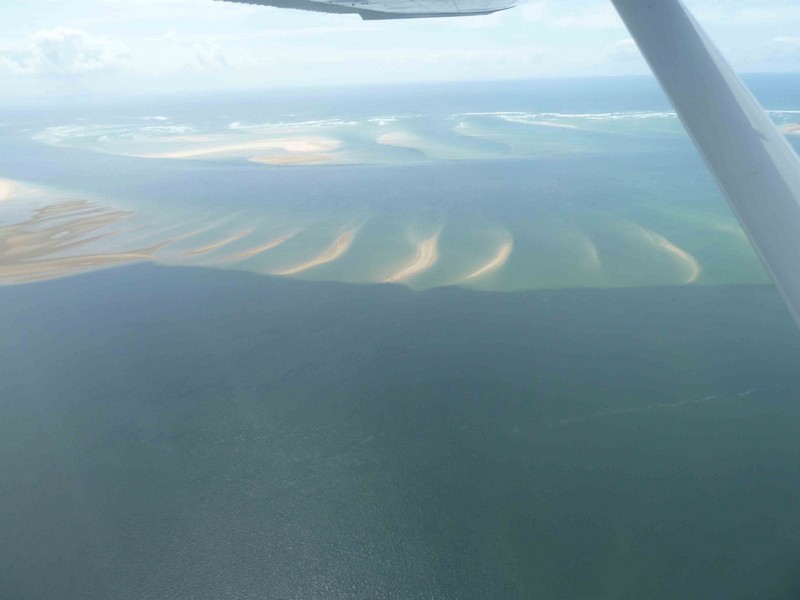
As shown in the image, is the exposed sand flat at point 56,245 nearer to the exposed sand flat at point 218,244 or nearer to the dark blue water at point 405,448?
the exposed sand flat at point 218,244

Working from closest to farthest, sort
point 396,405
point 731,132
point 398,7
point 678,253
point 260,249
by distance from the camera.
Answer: point 731,132, point 398,7, point 396,405, point 678,253, point 260,249

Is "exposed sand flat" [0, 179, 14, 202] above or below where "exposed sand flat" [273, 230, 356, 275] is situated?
above

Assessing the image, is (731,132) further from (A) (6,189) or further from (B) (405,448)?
(A) (6,189)

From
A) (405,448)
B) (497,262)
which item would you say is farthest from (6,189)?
(405,448)

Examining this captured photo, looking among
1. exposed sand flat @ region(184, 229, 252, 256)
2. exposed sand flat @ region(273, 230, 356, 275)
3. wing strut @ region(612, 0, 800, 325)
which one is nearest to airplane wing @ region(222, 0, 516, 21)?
wing strut @ region(612, 0, 800, 325)

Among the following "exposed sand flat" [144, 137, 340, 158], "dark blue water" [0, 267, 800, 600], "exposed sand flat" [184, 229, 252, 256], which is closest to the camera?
"dark blue water" [0, 267, 800, 600]

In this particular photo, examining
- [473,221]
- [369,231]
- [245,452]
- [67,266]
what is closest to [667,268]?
[473,221]

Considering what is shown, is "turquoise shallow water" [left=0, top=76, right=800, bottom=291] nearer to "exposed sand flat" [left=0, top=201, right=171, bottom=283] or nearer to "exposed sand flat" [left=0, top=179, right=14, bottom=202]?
"exposed sand flat" [left=0, top=201, right=171, bottom=283]
